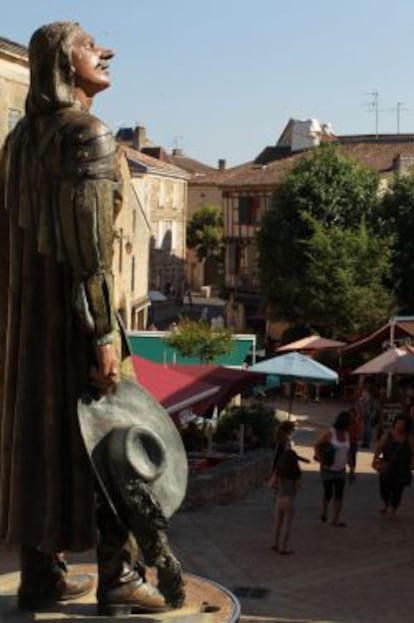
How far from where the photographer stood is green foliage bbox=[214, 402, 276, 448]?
19281 mm

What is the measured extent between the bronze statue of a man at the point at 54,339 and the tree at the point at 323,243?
1198 inches

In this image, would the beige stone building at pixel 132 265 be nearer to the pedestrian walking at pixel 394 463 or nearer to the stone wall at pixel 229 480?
the stone wall at pixel 229 480

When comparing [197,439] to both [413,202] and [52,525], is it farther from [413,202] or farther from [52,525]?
[413,202]

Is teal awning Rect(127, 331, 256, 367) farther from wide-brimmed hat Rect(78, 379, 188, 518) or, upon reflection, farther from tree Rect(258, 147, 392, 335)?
wide-brimmed hat Rect(78, 379, 188, 518)

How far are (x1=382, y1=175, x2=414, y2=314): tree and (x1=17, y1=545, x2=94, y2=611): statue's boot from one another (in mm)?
32498

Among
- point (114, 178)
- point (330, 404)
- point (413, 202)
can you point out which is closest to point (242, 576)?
point (114, 178)

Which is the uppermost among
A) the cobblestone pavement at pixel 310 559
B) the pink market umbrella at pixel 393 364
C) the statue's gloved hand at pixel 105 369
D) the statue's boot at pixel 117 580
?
the statue's gloved hand at pixel 105 369

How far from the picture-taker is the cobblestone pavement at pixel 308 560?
33.4 ft

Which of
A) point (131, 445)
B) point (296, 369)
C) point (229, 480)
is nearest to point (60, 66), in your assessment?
point (131, 445)

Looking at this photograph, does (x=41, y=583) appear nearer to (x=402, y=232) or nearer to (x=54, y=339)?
(x=54, y=339)

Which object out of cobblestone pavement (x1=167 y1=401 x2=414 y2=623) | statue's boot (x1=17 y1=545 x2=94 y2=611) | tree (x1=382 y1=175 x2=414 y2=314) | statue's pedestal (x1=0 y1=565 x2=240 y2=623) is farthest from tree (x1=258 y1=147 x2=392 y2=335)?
statue's boot (x1=17 y1=545 x2=94 y2=611)

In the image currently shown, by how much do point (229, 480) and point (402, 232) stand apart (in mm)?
24632

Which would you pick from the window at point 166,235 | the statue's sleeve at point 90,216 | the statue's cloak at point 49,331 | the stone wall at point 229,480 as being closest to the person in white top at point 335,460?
the stone wall at point 229,480

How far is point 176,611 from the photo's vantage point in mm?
5406
